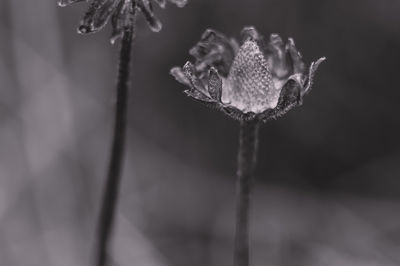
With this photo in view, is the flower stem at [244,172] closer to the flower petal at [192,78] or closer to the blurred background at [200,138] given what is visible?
the flower petal at [192,78]

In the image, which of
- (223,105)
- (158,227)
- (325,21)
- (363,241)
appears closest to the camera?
(223,105)

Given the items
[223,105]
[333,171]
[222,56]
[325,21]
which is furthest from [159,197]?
[223,105]

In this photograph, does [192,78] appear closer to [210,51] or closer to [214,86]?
[214,86]

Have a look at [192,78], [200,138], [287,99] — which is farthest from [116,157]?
[200,138]

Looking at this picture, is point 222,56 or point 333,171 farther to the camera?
point 333,171

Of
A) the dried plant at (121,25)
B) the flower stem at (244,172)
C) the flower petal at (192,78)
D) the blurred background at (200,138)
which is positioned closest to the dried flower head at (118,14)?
the dried plant at (121,25)

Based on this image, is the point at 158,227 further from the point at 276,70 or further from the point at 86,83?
the point at 276,70

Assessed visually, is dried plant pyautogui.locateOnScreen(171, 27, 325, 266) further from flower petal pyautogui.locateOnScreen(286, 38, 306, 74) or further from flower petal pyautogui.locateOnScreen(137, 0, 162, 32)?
flower petal pyautogui.locateOnScreen(137, 0, 162, 32)
